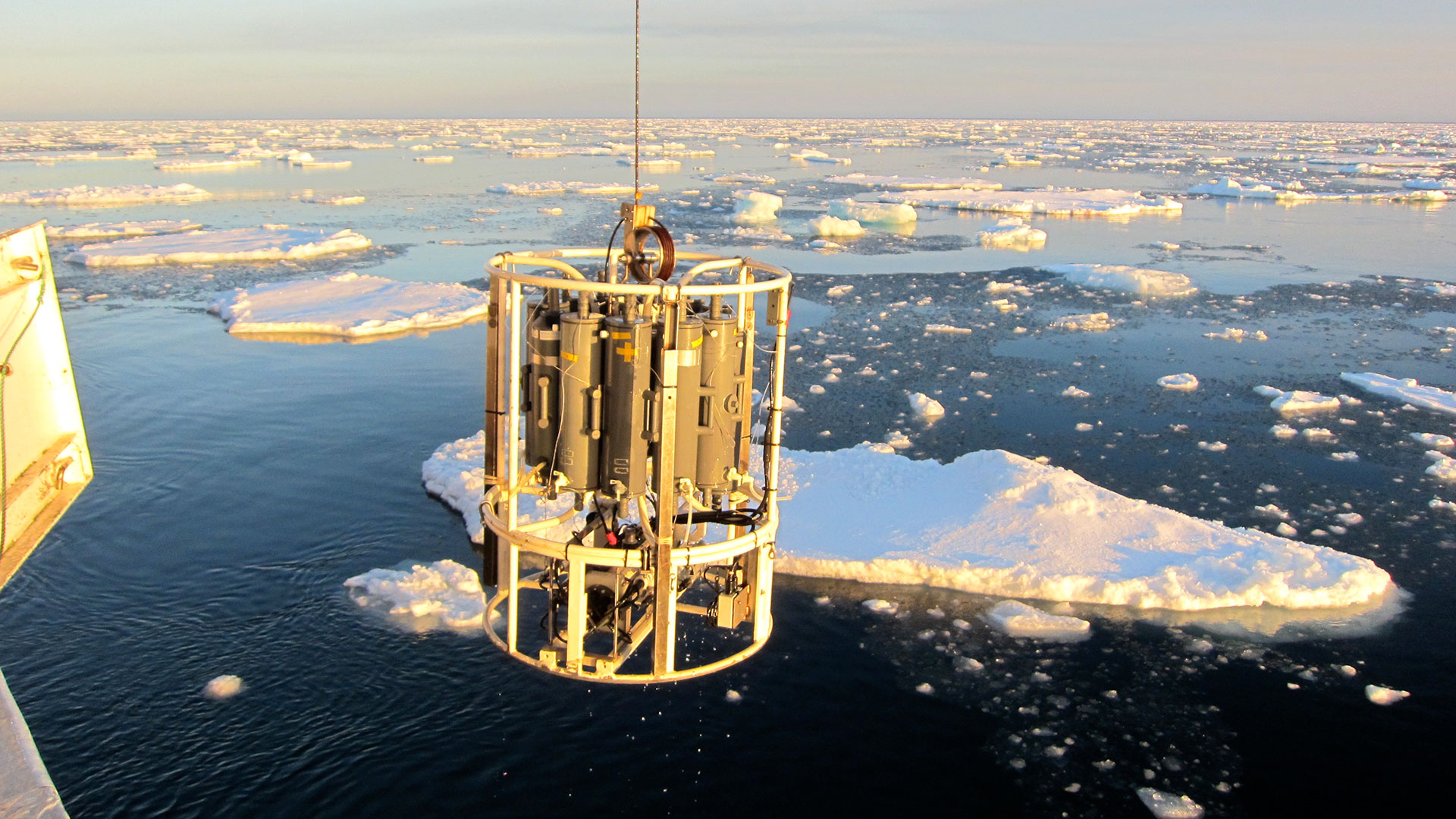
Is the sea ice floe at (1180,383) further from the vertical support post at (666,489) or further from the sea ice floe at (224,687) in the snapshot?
the vertical support post at (666,489)

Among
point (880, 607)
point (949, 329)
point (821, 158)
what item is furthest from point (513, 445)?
point (821, 158)

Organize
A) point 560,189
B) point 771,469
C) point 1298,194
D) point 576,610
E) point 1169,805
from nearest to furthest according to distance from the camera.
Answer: point 576,610 < point 771,469 < point 1169,805 < point 560,189 < point 1298,194

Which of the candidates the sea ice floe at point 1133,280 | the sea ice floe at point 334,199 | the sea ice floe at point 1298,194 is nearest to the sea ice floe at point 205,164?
the sea ice floe at point 334,199

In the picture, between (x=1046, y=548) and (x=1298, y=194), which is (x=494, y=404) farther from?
(x=1298, y=194)

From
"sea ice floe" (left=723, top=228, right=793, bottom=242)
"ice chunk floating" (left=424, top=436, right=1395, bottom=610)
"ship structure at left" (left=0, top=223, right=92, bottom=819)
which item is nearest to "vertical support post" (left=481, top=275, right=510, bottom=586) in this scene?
"ship structure at left" (left=0, top=223, right=92, bottom=819)

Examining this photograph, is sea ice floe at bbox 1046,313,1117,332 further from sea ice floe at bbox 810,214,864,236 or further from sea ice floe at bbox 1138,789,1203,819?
sea ice floe at bbox 1138,789,1203,819
